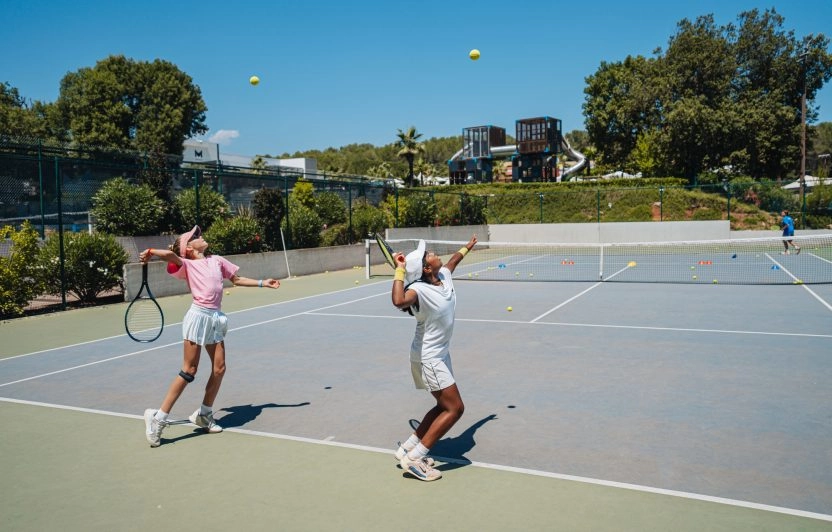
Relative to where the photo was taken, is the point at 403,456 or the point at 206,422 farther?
the point at 206,422

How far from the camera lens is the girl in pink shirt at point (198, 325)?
18.5 ft

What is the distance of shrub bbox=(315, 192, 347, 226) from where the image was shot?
29125 millimetres

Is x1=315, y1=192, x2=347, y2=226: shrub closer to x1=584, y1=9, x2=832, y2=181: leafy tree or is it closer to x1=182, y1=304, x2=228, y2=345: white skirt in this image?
x1=182, y1=304, x2=228, y2=345: white skirt

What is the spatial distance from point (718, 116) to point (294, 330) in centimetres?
4783

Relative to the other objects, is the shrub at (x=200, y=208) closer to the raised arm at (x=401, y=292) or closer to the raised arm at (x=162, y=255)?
the raised arm at (x=162, y=255)

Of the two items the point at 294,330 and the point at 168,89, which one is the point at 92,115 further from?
the point at 294,330

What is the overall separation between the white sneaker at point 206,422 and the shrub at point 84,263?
32.1 ft

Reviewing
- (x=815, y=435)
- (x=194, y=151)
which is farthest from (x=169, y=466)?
(x=194, y=151)

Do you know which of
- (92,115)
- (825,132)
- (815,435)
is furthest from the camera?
(825,132)

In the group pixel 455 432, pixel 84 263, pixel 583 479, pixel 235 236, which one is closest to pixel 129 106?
pixel 235 236

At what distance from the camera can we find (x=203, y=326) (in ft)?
18.9

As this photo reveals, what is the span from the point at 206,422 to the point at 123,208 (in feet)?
58.5

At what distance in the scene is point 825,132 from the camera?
12238 cm

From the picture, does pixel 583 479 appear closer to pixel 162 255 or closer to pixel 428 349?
pixel 428 349
